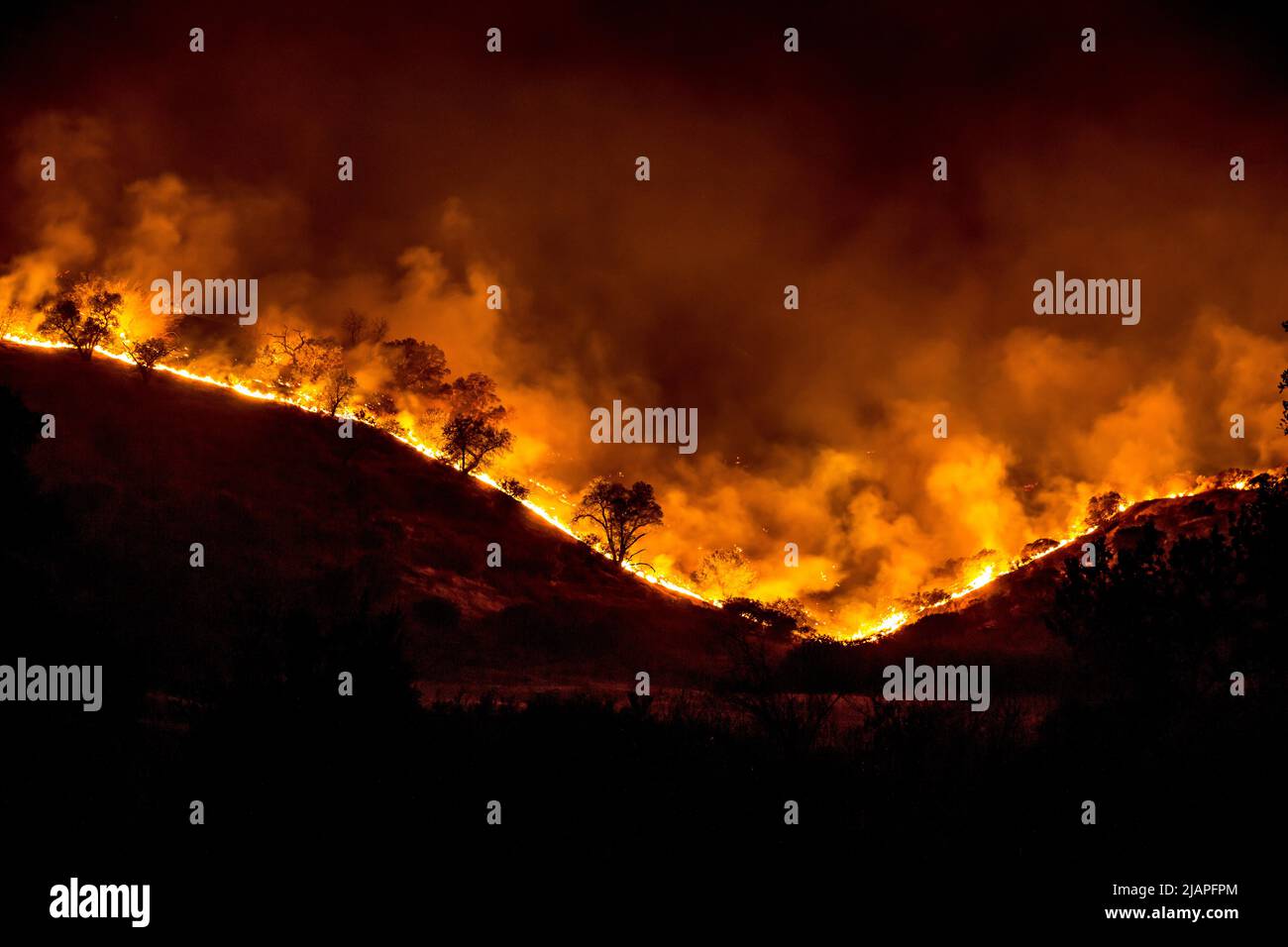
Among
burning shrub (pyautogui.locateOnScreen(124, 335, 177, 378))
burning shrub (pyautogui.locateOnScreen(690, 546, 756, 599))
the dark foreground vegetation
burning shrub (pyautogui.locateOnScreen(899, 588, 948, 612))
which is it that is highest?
burning shrub (pyautogui.locateOnScreen(124, 335, 177, 378))

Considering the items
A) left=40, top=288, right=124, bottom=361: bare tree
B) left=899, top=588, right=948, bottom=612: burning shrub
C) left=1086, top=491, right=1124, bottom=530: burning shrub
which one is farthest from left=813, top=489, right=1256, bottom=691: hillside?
left=40, top=288, right=124, bottom=361: bare tree

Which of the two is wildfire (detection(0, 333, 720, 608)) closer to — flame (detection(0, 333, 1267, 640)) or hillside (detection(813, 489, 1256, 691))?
flame (detection(0, 333, 1267, 640))

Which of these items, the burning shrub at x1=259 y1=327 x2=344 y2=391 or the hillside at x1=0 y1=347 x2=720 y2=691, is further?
the burning shrub at x1=259 y1=327 x2=344 y2=391

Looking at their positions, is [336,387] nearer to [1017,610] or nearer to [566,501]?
[566,501]

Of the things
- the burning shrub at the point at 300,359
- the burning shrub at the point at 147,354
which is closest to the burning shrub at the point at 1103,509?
the burning shrub at the point at 300,359

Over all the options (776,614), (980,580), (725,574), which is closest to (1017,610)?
(980,580)
